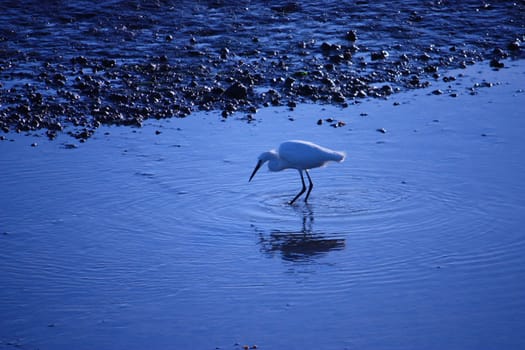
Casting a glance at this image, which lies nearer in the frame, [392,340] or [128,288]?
[392,340]

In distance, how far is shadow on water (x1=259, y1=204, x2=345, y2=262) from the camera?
7.49 m

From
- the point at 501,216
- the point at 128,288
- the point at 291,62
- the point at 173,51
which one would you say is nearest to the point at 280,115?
the point at 291,62

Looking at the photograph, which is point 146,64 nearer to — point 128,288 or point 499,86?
point 499,86

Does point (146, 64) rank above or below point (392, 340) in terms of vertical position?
above

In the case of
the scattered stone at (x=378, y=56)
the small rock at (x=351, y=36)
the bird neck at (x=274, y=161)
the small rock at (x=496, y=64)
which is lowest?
the bird neck at (x=274, y=161)

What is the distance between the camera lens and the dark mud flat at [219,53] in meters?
11.4

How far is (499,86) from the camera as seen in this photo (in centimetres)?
1187

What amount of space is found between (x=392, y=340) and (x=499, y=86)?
6.69 m

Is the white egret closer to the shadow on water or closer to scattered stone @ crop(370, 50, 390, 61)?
the shadow on water

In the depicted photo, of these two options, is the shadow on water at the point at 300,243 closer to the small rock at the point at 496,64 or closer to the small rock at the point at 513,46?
the small rock at the point at 496,64

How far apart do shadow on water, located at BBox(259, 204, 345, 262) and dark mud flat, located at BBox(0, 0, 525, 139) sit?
3299 mm

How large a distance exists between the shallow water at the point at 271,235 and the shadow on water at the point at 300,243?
0.02 meters


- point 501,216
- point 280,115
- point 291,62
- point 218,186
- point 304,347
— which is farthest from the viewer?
point 291,62

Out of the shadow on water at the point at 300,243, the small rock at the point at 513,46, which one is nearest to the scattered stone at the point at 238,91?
the shadow on water at the point at 300,243
